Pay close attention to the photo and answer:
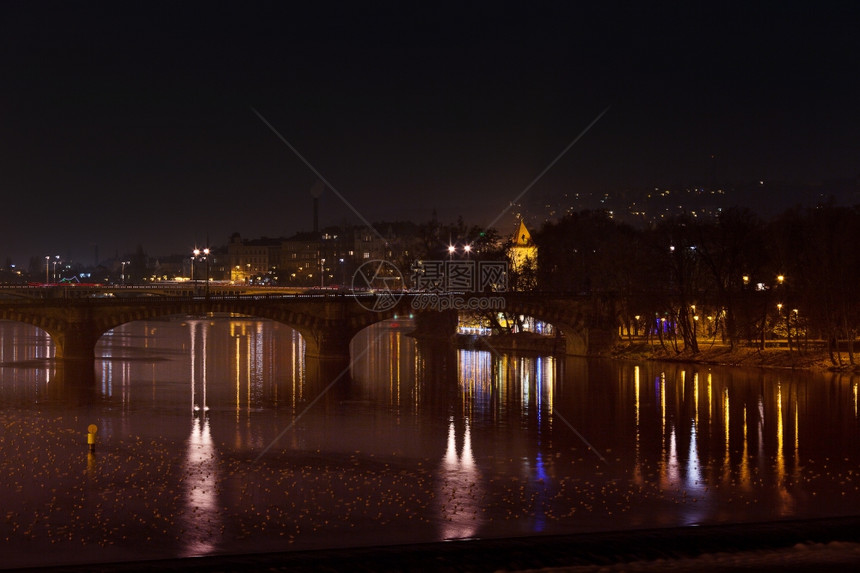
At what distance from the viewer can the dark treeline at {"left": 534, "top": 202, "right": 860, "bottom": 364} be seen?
6700cm

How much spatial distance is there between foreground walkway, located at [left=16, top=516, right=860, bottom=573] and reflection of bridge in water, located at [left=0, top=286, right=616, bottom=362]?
55.8m

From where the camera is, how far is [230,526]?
88.9 feet

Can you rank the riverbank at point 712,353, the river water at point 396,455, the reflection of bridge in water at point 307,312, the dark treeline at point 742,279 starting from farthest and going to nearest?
1. the reflection of bridge in water at point 307,312
2. the riverbank at point 712,353
3. the dark treeline at point 742,279
4. the river water at point 396,455

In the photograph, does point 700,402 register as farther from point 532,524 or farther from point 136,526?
point 136,526

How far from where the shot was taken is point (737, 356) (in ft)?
245

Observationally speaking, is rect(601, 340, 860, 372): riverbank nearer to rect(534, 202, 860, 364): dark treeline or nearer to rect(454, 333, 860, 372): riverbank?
rect(454, 333, 860, 372): riverbank

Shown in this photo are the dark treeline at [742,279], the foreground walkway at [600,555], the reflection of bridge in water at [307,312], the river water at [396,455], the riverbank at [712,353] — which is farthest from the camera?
the reflection of bridge in water at [307,312]

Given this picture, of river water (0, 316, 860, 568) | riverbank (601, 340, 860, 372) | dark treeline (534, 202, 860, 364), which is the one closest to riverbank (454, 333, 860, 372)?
riverbank (601, 340, 860, 372)

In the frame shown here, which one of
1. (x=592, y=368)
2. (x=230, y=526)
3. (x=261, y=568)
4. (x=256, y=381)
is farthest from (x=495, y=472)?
(x=592, y=368)

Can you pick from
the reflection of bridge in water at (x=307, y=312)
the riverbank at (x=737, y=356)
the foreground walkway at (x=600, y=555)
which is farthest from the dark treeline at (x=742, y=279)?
the foreground walkway at (x=600, y=555)

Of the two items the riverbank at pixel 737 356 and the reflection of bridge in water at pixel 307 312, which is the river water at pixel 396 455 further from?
the reflection of bridge in water at pixel 307 312

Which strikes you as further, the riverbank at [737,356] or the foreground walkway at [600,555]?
the riverbank at [737,356]

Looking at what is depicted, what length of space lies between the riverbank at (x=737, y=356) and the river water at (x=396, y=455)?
2588 millimetres

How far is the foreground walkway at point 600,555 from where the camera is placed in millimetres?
23781
